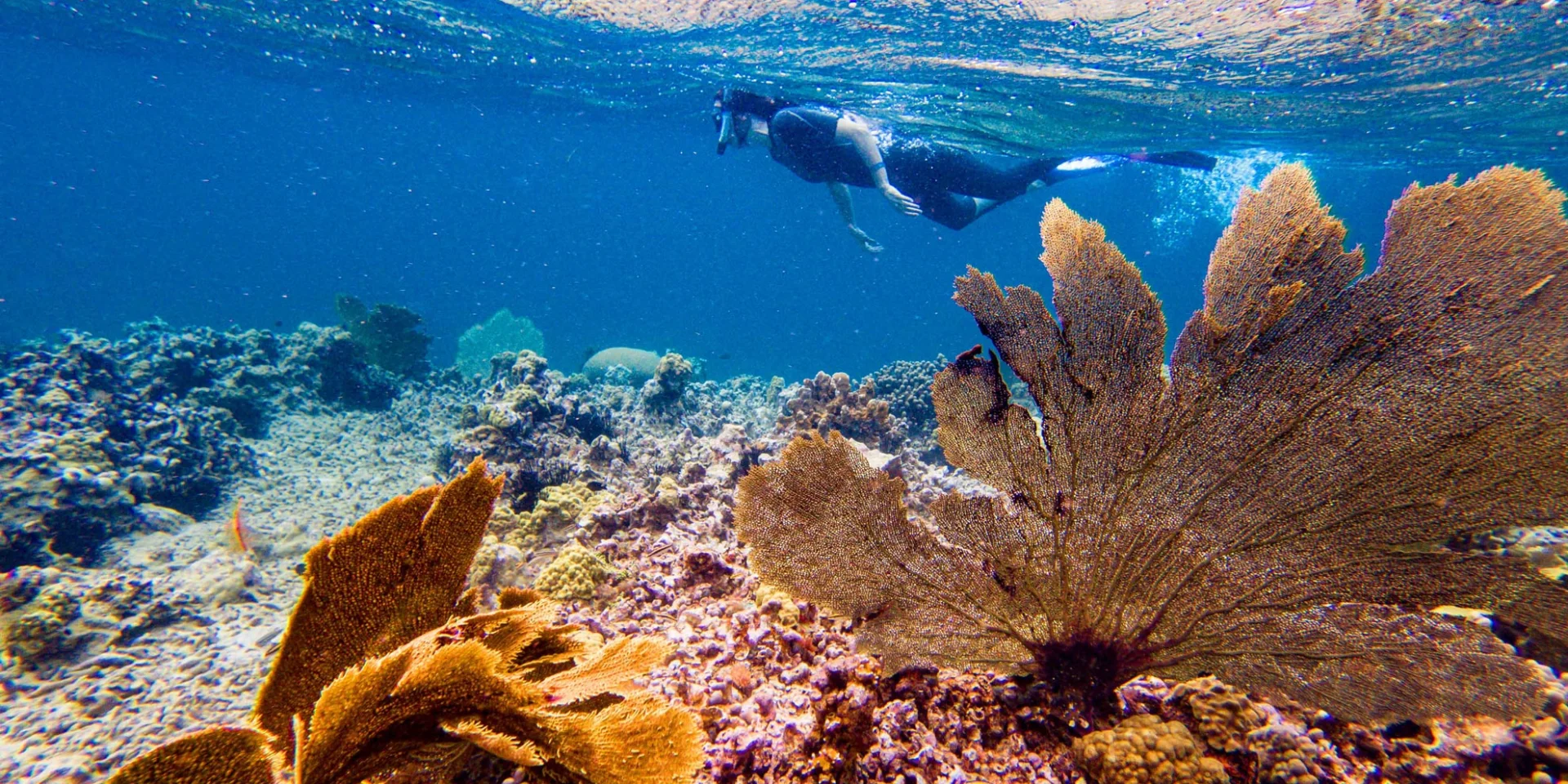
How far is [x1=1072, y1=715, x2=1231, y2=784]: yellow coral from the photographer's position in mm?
2127

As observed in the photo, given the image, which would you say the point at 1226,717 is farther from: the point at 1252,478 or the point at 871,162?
the point at 871,162

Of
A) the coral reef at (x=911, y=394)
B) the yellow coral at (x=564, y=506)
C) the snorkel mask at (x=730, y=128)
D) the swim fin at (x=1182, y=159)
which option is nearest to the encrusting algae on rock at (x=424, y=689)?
the yellow coral at (x=564, y=506)

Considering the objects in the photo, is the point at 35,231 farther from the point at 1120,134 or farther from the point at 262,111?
the point at 1120,134

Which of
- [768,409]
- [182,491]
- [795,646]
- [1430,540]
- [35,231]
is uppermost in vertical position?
[1430,540]

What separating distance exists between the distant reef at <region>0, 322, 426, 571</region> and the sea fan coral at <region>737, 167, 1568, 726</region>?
8.37 metres

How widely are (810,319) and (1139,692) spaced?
16733 cm

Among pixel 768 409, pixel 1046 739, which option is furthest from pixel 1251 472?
pixel 768 409

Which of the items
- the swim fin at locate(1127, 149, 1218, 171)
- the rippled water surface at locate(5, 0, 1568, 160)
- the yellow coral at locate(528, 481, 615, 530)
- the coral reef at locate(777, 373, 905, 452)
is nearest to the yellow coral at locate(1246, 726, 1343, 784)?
the yellow coral at locate(528, 481, 615, 530)

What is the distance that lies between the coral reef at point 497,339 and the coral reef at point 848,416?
17.1 m

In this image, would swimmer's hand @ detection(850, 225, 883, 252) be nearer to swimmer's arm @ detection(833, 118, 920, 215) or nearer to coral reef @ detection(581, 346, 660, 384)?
swimmer's arm @ detection(833, 118, 920, 215)

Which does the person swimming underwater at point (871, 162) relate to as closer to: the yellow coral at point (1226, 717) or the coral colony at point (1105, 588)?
the coral colony at point (1105, 588)

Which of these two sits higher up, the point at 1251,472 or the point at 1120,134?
the point at 1120,134

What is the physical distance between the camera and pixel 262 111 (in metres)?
48.3

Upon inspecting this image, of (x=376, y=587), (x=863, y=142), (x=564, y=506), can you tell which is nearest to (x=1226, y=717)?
(x=376, y=587)
